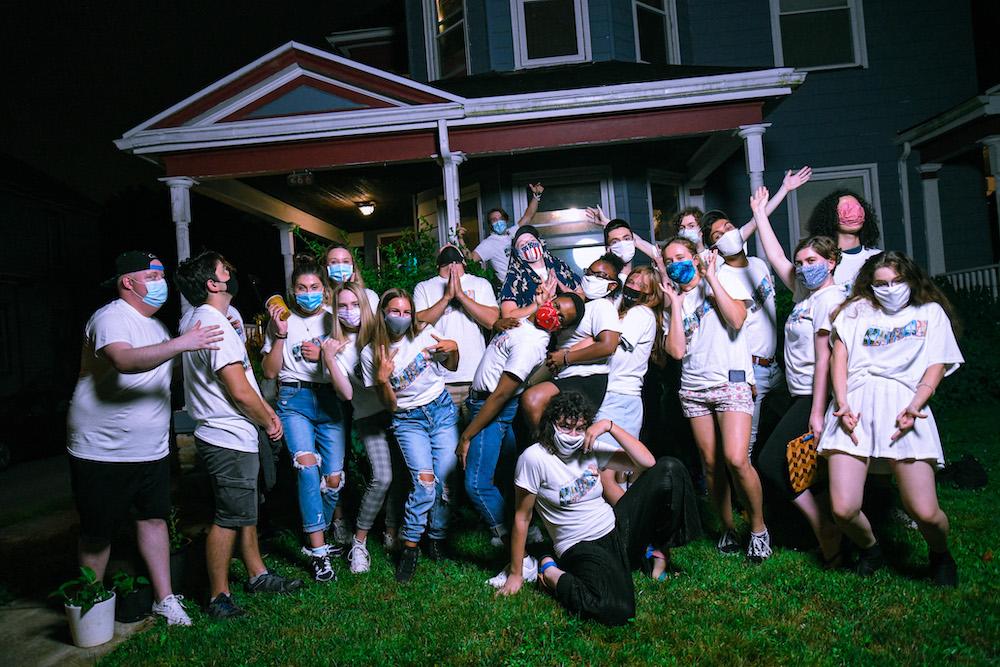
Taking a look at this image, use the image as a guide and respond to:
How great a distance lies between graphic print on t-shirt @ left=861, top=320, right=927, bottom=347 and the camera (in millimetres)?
3748

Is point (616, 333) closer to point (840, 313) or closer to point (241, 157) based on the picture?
point (840, 313)

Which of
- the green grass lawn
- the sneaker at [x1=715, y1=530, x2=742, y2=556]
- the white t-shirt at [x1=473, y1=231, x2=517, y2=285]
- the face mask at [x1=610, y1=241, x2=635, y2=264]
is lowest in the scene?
the green grass lawn

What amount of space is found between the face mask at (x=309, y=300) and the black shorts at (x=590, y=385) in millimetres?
1713

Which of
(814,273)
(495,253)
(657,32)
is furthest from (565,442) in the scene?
(657,32)

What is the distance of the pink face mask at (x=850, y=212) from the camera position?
4660 mm

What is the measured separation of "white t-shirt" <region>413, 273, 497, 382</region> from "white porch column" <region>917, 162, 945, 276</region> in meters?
8.91

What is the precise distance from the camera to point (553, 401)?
387 centimetres

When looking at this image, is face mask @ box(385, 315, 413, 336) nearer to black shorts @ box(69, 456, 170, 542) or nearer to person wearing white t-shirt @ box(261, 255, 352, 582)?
person wearing white t-shirt @ box(261, 255, 352, 582)

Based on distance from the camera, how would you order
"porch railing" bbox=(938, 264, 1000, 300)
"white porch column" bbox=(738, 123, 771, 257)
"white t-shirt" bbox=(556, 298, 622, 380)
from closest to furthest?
"white t-shirt" bbox=(556, 298, 622, 380)
"white porch column" bbox=(738, 123, 771, 257)
"porch railing" bbox=(938, 264, 1000, 300)

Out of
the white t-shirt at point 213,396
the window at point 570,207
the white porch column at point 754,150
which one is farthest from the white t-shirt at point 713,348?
the window at point 570,207

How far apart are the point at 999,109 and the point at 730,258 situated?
24.2 ft

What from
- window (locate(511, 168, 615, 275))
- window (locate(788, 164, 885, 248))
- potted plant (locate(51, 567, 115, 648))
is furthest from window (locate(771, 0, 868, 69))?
potted plant (locate(51, 567, 115, 648))

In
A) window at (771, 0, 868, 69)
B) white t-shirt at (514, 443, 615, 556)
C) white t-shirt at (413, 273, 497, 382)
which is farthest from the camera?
window at (771, 0, 868, 69)

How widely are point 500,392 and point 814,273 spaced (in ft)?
6.70
